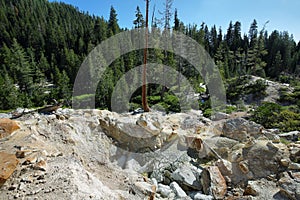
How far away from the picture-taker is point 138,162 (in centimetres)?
518

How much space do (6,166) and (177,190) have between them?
3309 mm

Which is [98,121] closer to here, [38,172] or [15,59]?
[38,172]

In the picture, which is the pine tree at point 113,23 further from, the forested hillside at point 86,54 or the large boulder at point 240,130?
the large boulder at point 240,130

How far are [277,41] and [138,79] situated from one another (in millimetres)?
38782

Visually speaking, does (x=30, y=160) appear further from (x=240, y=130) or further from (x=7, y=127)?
(x=240, y=130)

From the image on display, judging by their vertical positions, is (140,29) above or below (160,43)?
above

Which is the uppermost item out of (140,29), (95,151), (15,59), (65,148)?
(140,29)

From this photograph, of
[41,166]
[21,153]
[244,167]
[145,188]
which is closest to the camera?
[41,166]

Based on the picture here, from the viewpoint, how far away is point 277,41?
41156 millimetres

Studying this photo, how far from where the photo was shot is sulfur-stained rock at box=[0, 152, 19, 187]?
8.88 ft

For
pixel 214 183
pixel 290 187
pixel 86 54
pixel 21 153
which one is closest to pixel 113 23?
pixel 86 54

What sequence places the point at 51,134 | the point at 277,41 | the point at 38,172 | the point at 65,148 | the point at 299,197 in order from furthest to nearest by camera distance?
1. the point at 277,41
2. the point at 51,134
3. the point at 65,148
4. the point at 299,197
5. the point at 38,172

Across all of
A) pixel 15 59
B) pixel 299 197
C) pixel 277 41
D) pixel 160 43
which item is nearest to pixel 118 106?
pixel 160 43

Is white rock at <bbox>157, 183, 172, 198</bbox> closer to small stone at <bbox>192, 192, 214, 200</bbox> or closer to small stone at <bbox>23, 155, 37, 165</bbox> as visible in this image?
small stone at <bbox>192, 192, 214, 200</bbox>
